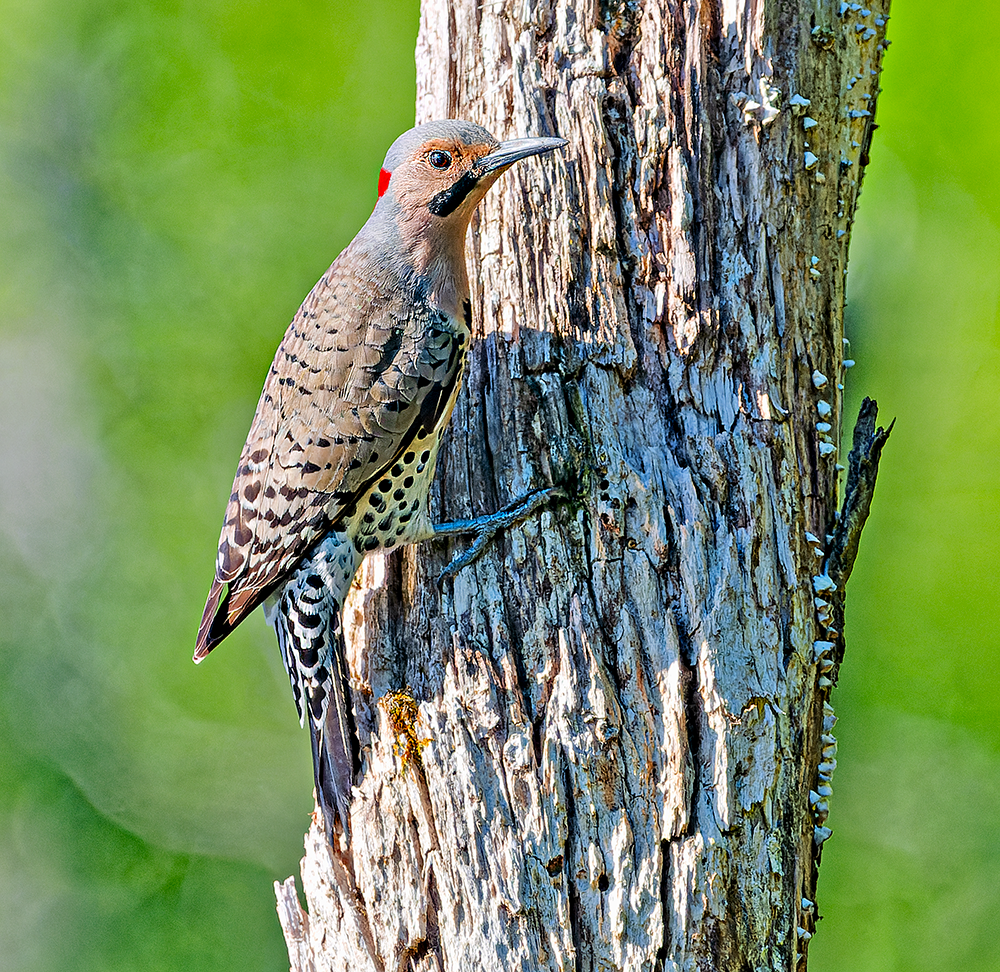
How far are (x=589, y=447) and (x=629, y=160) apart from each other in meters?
0.92

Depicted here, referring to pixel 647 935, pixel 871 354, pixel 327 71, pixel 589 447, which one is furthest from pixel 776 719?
pixel 327 71

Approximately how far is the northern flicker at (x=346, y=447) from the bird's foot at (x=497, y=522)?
17 mm

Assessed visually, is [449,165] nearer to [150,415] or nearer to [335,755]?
[335,755]

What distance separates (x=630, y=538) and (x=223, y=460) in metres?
4.10

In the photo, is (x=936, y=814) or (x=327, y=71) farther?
(x=327, y=71)

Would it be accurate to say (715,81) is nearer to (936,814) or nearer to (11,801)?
(936,814)

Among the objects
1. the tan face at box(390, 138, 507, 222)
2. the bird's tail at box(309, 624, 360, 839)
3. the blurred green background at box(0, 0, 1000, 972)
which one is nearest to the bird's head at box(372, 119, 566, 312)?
the tan face at box(390, 138, 507, 222)

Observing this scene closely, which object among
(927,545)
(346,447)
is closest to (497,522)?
(346,447)

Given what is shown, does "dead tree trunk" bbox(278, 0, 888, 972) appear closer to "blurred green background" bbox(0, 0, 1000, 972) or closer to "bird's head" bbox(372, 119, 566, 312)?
"bird's head" bbox(372, 119, 566, 312)

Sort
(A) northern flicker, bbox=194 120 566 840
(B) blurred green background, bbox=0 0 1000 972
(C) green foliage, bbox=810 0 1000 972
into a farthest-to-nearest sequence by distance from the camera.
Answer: (B) blurred green background, bbox=0 0 1000 972 → (C) green foliage, bbox=810 0 1000 972 → (A) northern flicker, bbox=194 120 566 840

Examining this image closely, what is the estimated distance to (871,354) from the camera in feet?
17.0

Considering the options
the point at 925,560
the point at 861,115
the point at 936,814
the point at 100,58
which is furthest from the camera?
the point at 100,58

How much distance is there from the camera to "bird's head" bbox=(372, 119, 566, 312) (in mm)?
2992

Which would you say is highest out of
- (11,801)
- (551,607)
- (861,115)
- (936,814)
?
(861,115)
